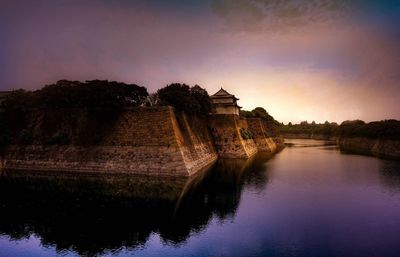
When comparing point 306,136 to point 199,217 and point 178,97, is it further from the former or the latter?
point 199,217

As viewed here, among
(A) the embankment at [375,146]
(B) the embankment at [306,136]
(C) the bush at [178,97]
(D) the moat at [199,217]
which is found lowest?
(D) the moat at [199,217]

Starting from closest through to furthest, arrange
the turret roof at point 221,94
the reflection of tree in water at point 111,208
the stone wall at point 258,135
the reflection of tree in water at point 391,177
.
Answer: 1. the reflection of tree in water at point 111,208
2. the reflection of tree in water at point 391,177
3. the turret roof at point 221,94
4. the stone wall at point 258,135

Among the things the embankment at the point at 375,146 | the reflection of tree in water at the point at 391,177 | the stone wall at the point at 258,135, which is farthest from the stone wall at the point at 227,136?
the embankment at the point at 375,146

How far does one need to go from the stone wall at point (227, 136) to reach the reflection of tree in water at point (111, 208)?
649 inches

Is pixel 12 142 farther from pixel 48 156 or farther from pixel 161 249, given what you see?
pixel 161 249

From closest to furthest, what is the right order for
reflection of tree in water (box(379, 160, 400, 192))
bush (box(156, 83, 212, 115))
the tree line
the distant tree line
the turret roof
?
reflection of tree in water (box(379, 160, 400, 192))
the tree line
bush (box(156, 83, 212, 115))
the turret roof
the distant tree line

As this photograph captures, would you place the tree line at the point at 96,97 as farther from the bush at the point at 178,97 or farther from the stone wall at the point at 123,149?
the stone wall at the point at 123,149

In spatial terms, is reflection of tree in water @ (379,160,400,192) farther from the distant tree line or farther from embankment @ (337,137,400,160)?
the distant tree line

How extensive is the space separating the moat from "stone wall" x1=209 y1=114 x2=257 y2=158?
16535 mm

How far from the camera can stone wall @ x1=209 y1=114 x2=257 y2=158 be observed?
43.9 meters

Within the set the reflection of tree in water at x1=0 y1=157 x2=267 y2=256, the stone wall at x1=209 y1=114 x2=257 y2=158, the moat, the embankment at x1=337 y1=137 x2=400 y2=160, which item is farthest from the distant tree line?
the reflection of tree in water at x1=0 y1=157 x2=267 y2=256

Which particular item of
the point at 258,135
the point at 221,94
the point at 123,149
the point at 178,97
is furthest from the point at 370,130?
the point at 123,149

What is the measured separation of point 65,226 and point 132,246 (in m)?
4.13

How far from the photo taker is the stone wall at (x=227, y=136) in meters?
43.9
